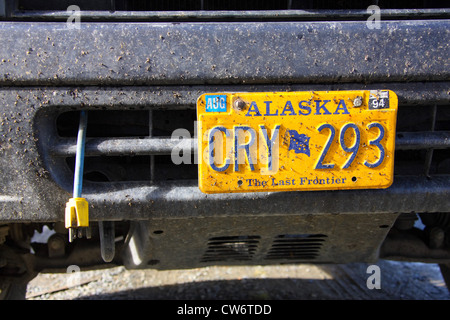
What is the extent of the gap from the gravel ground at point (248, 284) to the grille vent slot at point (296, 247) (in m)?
0.81

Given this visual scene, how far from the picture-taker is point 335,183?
144cm

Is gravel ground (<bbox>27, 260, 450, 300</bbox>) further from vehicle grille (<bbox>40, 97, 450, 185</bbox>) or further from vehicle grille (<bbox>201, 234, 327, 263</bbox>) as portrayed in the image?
vehicle grille (<bbox>40, 97, 450, 185</bbox>)

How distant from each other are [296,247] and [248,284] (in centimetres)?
108

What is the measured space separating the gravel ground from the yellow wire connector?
160cm

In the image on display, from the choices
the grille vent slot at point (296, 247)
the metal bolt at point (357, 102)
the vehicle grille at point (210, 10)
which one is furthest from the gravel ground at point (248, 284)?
the vehicle grille at point (210, 10)

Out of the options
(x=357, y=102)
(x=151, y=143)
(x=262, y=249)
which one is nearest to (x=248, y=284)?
(x=262, y=249)

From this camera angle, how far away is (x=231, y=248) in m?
2.04

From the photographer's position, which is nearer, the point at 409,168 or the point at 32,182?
the point at 32,182

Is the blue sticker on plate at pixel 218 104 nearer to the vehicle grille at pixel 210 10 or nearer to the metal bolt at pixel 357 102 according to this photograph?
the vehicle grille at pixel 210 10

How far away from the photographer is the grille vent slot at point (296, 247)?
2.00 meters

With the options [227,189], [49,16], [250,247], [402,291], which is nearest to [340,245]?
[250,247]

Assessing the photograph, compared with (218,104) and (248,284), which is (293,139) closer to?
(218,104)

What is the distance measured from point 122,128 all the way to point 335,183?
832 mm

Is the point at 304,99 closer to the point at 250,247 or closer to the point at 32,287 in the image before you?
the point at 250,247
